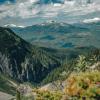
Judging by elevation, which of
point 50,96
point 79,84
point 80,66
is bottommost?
point 80,66

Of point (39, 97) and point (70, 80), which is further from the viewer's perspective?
point (39, 97)

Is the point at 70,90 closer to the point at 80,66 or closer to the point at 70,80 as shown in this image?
the point at 70,80

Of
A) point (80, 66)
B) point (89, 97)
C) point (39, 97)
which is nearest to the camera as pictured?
point (89, 97)

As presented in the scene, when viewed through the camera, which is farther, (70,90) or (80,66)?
(80,66)

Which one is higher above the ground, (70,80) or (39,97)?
(70,80)

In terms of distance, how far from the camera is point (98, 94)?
118 feet

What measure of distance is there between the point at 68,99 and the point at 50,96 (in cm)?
280

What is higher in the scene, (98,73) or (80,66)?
(98,73)

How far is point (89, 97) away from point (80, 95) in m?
0.92

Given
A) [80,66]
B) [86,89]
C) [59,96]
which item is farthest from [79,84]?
[80,66]

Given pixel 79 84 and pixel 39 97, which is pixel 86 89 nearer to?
pixel 79 84

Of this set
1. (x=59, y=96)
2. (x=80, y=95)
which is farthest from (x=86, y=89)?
(x=59, y=96)

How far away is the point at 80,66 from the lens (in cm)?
11925

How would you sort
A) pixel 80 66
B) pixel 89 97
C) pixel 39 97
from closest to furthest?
pixel 89 97
pixel 39 97
pixel 80 66
